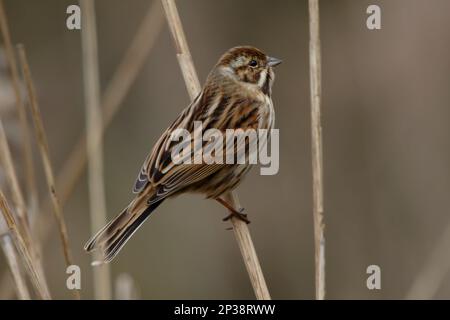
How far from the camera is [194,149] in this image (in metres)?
3.79

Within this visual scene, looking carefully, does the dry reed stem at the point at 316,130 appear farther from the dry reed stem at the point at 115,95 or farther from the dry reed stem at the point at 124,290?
the dry reed stem at the point at 115,95

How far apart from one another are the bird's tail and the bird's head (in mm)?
884

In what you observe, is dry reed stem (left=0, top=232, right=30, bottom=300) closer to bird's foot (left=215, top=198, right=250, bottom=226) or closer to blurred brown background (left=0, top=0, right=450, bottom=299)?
bird's foot (left=215, top=198, right=250, bottom=226)

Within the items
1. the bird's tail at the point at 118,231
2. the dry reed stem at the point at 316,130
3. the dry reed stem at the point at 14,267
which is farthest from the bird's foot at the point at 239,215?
the dry reed stem at the point at 14,267

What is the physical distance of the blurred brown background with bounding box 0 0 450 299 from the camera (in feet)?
17.7

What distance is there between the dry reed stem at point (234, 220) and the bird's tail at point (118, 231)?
0.42 m

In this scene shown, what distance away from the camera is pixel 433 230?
5.34 meters

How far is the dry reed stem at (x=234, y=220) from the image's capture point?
3.25 meters

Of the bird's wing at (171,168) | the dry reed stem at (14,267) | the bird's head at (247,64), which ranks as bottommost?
the dry reed stem at (14,267)

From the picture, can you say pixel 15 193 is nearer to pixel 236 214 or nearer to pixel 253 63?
pixel 236 214

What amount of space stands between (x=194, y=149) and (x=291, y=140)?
2448 millimetres
